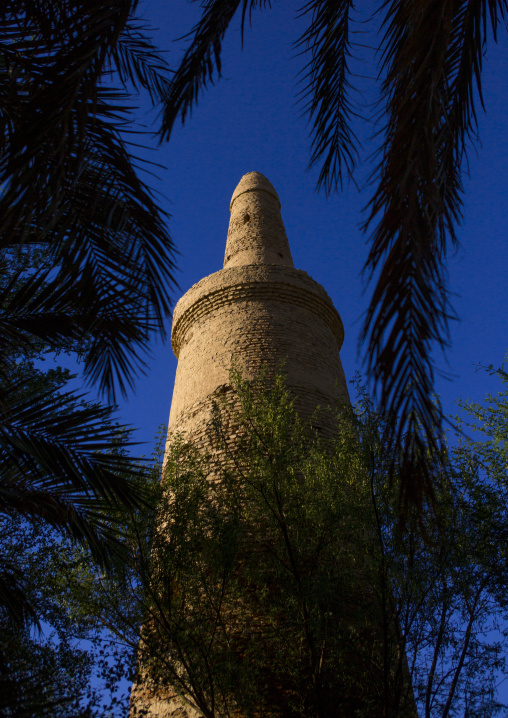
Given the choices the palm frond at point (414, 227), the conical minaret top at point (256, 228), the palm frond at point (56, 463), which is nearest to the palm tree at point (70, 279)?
the palm frond at point (56, 463)

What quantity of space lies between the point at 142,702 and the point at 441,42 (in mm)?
5479

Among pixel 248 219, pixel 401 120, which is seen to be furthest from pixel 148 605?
pixel 248 219

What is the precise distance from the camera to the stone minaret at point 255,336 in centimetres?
699

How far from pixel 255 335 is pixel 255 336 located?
0.07 feet

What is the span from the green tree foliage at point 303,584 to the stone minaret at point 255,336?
1.32 meters

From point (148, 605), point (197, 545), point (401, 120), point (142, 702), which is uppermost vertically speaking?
point (401, 120)

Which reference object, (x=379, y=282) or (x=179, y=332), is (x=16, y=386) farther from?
(x=179, y=332)

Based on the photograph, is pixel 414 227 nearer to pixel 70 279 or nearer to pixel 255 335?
pixel 70 279

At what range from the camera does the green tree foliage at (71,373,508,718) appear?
4.24m

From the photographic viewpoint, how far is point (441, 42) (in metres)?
2.12

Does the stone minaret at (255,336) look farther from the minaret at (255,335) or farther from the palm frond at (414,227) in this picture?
the palm frond at (414,227)

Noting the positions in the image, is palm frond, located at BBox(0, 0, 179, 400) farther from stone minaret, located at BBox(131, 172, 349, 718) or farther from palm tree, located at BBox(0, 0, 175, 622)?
stone minaret, located at BBox(131, 172, 349, 718)

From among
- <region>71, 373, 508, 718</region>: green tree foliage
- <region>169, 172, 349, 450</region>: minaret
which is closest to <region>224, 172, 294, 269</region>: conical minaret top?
<region>169, 172, 349, 450</region>: minaret

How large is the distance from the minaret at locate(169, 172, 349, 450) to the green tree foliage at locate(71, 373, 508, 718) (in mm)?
1542
